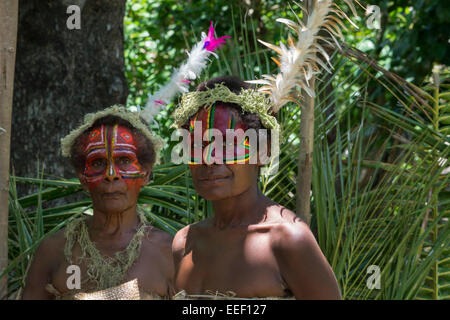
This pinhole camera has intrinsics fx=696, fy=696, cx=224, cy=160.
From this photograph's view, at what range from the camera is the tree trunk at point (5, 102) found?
10.00 feet

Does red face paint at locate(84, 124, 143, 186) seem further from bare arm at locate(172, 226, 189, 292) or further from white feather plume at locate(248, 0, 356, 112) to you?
white feather plume at locate(248, 0, 356, 112)

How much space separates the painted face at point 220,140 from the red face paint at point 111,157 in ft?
1.61

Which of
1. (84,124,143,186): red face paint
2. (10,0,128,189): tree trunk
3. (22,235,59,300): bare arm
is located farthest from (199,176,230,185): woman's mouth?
(10,0,128,189): tree trunk

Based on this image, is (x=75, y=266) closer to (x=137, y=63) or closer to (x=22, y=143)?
(x=22, y=143)

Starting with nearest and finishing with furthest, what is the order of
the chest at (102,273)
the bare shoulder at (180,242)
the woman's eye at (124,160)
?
1. the bare shoulder at (180,242)
2. the chest at (102,273)
3. the woman's eye at (124,160)

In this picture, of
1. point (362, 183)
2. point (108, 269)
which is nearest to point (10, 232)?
point (108, 269)

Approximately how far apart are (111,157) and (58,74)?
1864mm

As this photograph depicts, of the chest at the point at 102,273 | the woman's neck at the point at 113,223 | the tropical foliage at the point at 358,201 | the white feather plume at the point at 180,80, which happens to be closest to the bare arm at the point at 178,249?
the chest at the point at 102,273

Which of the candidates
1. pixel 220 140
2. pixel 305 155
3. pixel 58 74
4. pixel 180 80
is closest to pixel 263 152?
pixel 220 140

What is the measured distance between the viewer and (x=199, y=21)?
6.15 metres

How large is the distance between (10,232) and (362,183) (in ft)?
7.73

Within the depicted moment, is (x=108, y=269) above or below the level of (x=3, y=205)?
below

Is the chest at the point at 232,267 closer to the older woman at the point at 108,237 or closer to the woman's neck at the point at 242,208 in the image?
the woman's neck at the point at 242,208

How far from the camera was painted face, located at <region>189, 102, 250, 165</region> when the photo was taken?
2.55 metres
